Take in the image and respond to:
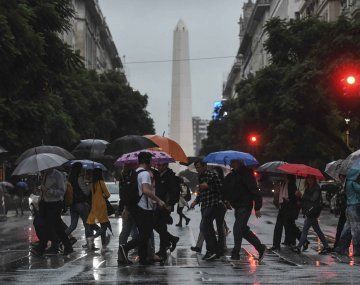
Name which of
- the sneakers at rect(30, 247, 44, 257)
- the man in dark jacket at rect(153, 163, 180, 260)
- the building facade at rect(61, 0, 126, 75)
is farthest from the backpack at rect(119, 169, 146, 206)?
the building facade at rect(61, 0, 126, 75)

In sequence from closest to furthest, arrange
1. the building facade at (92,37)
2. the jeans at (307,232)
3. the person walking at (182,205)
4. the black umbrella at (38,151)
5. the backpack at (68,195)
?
1. the jeans at (307,232)
2. the backpack at (68,195)
3. the black umbrella at (38,151)
4. the person walking at (182,205)
5. the building facade at (92,37)

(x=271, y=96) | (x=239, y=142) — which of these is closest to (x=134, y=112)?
(x=239, y=142)

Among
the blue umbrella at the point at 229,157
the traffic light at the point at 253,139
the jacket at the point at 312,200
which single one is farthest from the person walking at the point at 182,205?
the traffic light at the point at 253,139

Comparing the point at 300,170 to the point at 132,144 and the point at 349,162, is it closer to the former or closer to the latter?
the point at 349,162

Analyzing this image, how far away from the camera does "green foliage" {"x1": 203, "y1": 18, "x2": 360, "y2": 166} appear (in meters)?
36.0

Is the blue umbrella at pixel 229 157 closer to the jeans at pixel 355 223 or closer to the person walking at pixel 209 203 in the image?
the person walking at pixel 209 203

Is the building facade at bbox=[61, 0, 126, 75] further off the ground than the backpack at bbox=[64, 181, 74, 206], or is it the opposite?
the building facade at bbox=[61, 0, 126, 75]

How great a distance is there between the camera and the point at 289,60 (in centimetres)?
4359

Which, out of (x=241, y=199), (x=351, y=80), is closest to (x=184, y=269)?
(x=241, y=199)

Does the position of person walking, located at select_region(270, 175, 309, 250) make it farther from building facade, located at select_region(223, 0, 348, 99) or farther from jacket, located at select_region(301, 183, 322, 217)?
building facade, located at select_region(223, 0, 348, 99)

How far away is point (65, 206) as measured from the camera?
15.7 meters

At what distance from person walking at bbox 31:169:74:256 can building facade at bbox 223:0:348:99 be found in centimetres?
2327

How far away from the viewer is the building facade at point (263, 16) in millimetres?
56062

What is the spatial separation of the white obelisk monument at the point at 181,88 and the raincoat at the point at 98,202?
8750 cm
